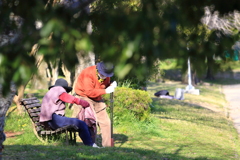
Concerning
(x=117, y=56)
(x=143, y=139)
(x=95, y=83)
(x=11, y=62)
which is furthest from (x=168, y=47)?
(x=143, y=139)

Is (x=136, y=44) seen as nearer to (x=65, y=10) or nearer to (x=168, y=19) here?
(x=168, y=19)

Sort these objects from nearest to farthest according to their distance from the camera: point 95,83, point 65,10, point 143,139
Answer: point 65,10, point 95,83, point 143,139

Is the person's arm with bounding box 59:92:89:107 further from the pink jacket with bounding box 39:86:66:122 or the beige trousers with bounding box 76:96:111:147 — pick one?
the beige trousers with bounding box 76:96:111:147

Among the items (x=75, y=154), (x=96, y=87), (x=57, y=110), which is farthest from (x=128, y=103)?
(x=75, y=154)

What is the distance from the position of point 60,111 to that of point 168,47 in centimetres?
613

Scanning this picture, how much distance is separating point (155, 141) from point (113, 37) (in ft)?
28.2

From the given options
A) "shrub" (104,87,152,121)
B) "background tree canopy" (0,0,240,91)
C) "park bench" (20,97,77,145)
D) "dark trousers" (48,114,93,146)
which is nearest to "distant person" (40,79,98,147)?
"dark trousers" (48,114,93,146)

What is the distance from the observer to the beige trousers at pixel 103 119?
8953 millimetres

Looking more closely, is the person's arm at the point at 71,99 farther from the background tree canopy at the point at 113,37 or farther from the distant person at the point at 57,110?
the background tree canopy at the point at 113,37

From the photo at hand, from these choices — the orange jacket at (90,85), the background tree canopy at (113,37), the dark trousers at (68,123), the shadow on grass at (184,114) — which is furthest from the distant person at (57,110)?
the shadow on grass at (184,114)

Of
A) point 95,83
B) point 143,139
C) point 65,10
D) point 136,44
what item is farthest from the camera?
point 143,139

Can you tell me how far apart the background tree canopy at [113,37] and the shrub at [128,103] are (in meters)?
9.12

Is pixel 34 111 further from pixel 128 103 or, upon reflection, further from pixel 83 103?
pixel 128 103

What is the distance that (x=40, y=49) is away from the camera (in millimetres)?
2766
